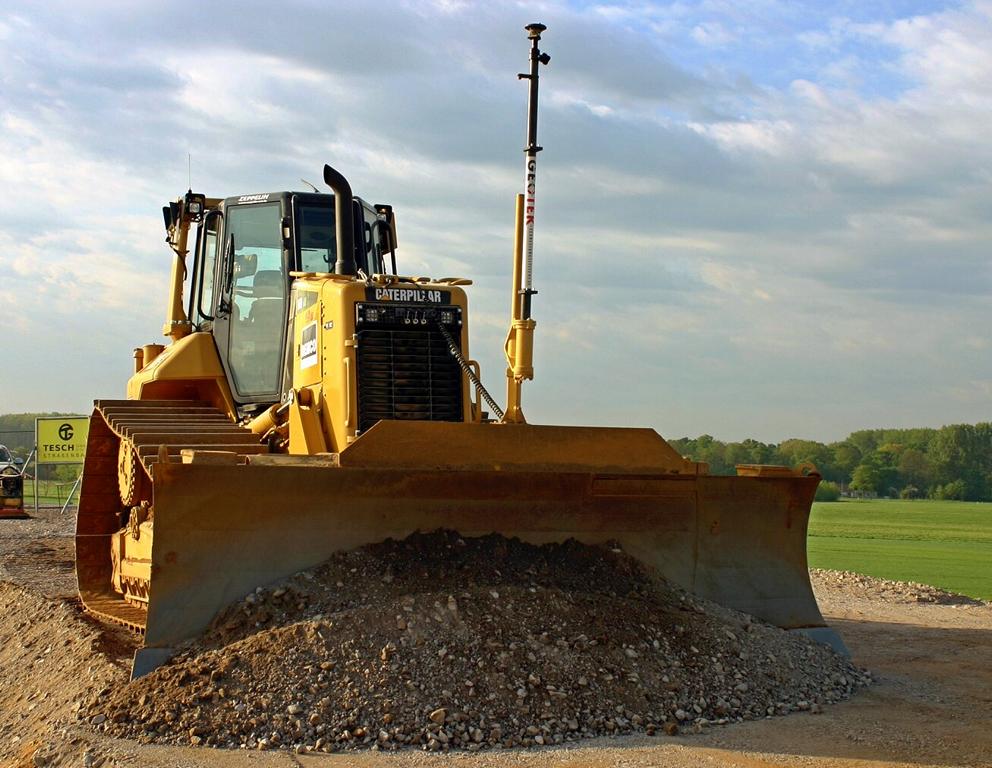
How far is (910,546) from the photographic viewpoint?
2725cm

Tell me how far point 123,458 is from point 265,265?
78.4 inches

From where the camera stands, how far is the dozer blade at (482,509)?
7.18 metres

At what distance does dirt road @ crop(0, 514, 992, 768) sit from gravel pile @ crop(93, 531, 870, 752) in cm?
17

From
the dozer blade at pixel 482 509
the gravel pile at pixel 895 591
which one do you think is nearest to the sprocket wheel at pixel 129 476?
the dozer blade at pixel 482 509

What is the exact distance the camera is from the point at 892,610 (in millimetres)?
13250

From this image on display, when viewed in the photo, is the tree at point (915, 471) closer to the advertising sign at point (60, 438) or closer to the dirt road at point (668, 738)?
the advertising sign at point (60, 438)

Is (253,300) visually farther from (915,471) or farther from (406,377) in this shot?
(915,471)

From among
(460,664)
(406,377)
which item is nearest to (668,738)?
(460,664)

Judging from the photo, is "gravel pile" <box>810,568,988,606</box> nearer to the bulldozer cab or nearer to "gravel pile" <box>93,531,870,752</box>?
"gravel pile" <box>93,531,870,752</box>

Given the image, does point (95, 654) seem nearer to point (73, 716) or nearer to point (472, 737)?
point (73, 716)

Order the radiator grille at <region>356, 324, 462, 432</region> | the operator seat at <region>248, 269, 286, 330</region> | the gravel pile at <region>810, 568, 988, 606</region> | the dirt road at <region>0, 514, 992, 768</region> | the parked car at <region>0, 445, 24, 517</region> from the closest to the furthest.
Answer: the dirt road at <region>0, 514, 992, 768</region> < the radiator grille at <region>356, 324, 462, 432</region> < the operator seat at <region>248, 269, 286, 330</region> < the gravel pile at <region>810, 568, 988, 606</region> < the parked car at <region>0, 445, 24, 517</region>

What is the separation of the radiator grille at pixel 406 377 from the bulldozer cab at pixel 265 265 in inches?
48.2

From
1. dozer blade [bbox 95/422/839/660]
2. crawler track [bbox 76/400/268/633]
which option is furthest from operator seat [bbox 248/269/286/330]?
dozer blade [bbox 95/422/839/660]

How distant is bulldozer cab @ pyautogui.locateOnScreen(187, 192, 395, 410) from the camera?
9.73m
